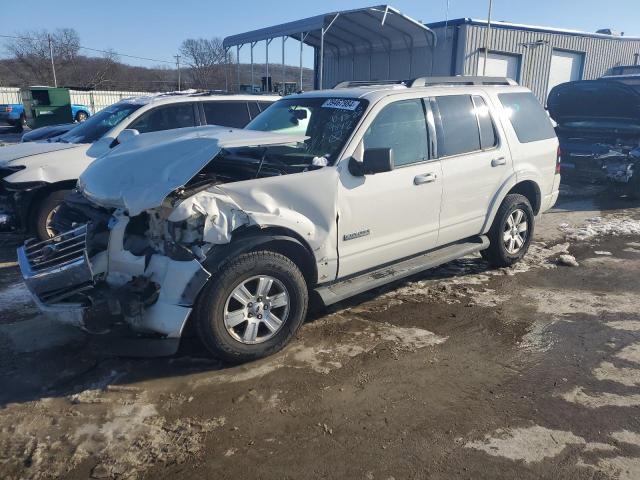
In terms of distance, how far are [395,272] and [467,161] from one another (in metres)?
1.39

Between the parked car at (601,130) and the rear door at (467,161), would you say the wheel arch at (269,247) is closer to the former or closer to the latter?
the rear door at (467,161)

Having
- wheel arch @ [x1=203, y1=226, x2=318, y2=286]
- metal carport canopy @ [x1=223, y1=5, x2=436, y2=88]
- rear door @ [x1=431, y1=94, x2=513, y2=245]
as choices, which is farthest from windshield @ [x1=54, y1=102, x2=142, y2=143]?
metal carport canopy @ [x1=223, y1=5, x2=436, y2=88]

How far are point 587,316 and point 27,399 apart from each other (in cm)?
447

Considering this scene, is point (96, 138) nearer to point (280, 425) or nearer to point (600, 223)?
point (280, 425)

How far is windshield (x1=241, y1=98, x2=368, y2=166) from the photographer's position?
14.0 ft

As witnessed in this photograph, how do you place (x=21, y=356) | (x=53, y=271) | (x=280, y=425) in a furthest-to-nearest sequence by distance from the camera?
(x=21, y=356), (x=53, y=271), (x=280, y=425)

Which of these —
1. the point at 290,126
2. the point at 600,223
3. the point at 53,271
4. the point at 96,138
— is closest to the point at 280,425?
the point at 53,271

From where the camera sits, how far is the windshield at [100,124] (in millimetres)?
6988

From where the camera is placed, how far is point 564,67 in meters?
21.7

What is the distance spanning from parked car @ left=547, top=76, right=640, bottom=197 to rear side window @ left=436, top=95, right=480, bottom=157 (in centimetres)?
587

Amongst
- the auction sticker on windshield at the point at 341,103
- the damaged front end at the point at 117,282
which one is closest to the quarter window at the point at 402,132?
the auction sticker on windshield at the point at 341,103

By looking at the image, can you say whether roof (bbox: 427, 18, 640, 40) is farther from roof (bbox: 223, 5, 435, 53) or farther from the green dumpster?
the green dumpster

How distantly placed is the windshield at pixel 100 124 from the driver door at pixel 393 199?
4.11 m

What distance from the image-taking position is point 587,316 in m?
4.61
